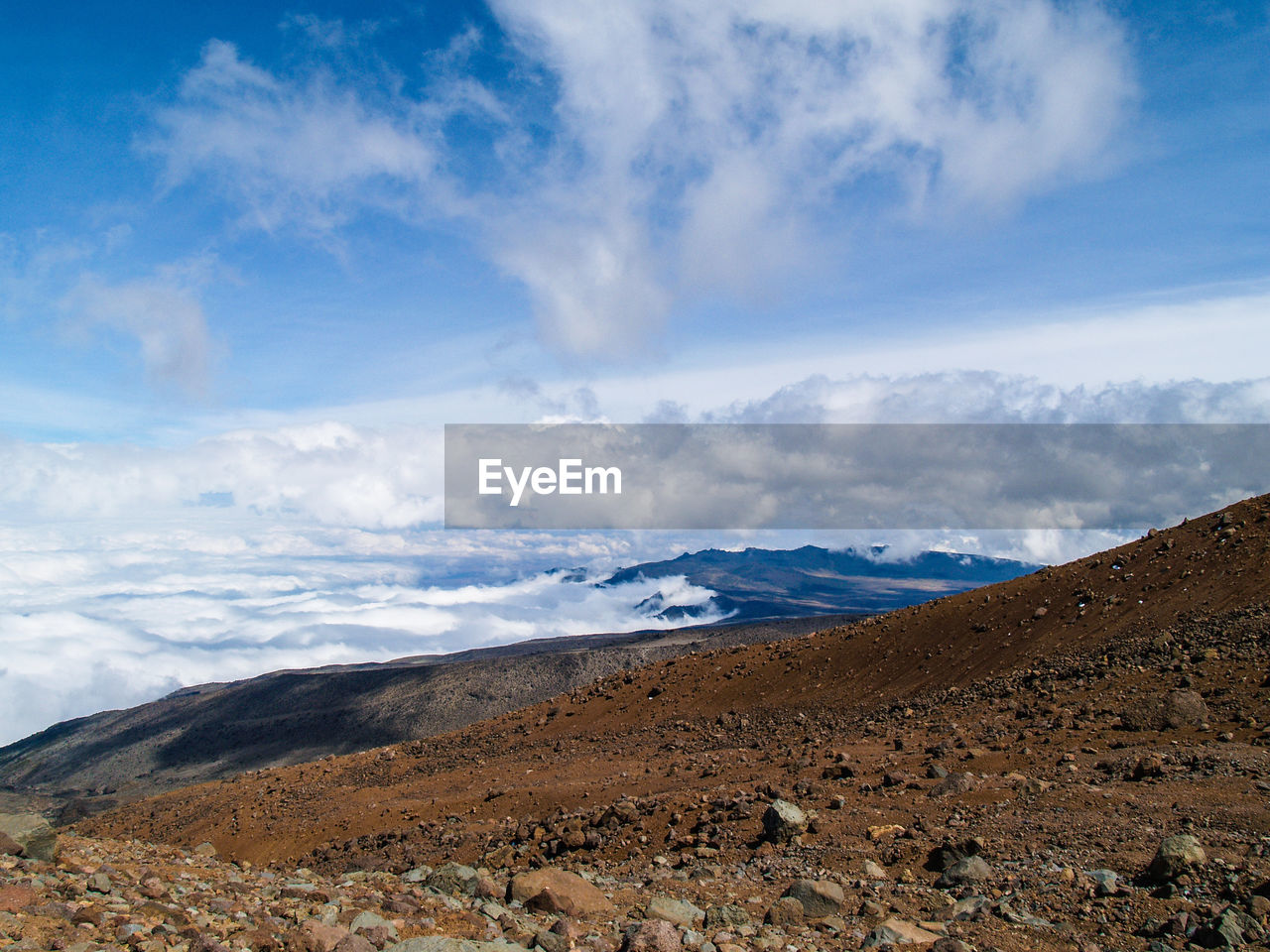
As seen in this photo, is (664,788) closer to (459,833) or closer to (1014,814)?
(459,833)

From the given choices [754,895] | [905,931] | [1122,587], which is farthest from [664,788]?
[1122,587]

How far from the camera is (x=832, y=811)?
1337 cm

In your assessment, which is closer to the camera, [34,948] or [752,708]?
[34,948]

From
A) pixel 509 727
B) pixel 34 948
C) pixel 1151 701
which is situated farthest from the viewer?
pixel 509 727

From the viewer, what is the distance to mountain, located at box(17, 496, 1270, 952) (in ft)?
28.6

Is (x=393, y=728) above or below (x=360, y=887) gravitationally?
below

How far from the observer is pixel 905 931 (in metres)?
8.55

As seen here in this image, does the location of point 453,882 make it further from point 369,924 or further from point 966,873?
point 966,873

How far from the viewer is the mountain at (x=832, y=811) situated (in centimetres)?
871

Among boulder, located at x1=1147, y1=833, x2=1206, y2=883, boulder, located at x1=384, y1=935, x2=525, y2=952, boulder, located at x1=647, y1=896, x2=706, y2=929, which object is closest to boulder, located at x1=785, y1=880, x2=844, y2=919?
boulder, located at x1=647, y1=896, x2=706, y2=929

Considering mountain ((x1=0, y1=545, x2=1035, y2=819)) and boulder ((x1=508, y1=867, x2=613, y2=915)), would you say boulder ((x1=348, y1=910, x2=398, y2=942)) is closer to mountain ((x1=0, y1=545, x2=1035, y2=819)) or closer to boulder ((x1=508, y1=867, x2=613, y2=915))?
boulder ((x1=508, y1=867, x2=613, y2=915))

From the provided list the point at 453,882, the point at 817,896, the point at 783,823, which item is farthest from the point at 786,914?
the point at 453,882

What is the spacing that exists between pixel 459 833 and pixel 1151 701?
15449 mm

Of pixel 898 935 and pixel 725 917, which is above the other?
pixel 898 935
